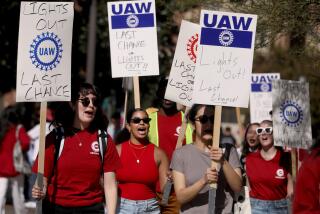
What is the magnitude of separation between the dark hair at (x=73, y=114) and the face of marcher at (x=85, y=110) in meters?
0.03

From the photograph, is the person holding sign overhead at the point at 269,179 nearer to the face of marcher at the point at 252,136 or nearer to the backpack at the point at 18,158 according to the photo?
the face of marcher at the point at 252,136

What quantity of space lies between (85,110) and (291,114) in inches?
140

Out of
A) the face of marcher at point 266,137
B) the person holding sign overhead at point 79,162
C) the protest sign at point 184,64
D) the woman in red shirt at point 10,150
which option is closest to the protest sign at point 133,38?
the protest sign at point 184,64

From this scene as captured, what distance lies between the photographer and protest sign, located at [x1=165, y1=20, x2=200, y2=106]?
32.5ft

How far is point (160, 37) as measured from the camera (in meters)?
20.5

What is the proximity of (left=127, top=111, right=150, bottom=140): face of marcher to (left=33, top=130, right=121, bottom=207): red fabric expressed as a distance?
4.64 feet

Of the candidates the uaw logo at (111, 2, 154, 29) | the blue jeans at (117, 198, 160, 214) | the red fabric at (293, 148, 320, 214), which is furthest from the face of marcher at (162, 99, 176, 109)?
the red fabric at (293, 148, 320, 214)

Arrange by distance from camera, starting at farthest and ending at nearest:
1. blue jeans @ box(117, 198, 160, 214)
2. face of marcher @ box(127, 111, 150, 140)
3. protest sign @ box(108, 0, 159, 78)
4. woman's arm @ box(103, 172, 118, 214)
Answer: protest sign @ box(108, 0, 159, 78) < face of marcher @ box(127, 111, 150, 140) < blue jeans @ box(117, 198, 160, 214) < woman's arm @ box(103, 172, 118, 214)

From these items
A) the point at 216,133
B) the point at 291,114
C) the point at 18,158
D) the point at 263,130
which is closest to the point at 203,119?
the point at 216,133

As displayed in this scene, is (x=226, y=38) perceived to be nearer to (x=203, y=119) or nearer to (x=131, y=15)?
(x=203, y=119)

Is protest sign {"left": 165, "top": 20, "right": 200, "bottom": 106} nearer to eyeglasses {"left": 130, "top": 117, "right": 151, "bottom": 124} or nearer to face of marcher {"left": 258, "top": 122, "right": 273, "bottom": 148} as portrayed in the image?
eyeglasses {"left": 130, "top": 117, "right": 151, "bottom": 124}

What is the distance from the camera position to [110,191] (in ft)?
25.1

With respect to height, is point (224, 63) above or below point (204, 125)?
above

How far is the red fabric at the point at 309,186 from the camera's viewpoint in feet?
18.2
